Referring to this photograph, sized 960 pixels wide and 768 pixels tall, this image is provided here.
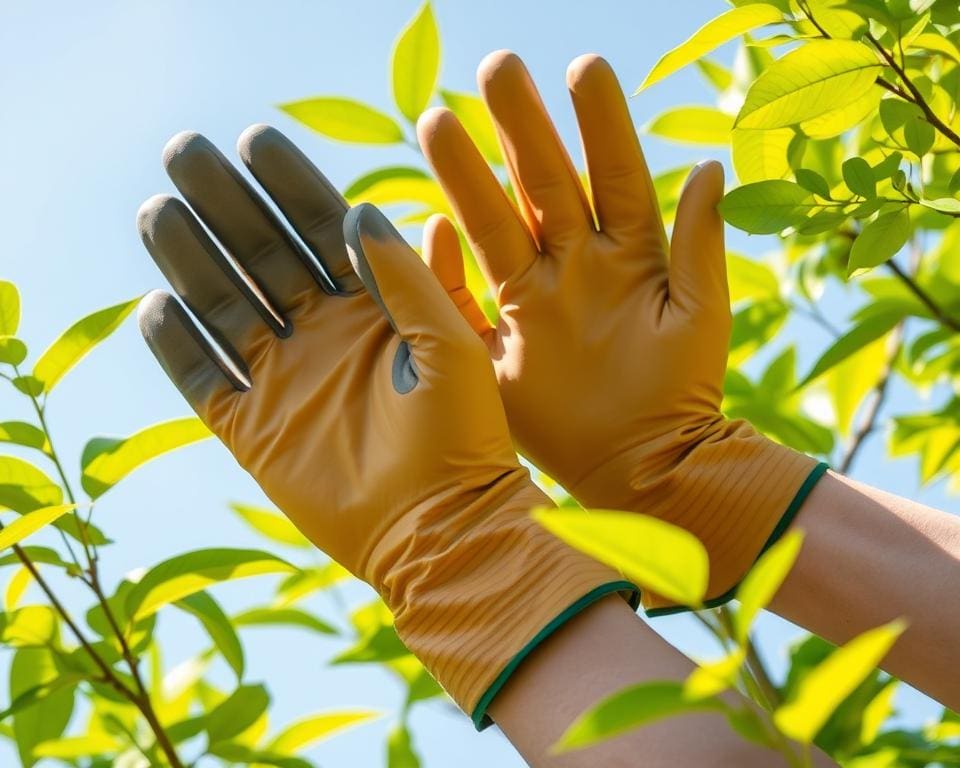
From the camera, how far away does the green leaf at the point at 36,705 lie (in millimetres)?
1413

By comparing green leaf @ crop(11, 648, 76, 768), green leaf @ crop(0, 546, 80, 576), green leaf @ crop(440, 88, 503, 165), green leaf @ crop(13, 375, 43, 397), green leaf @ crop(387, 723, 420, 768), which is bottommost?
green leaf @ crop(387, 723, 420, 768)

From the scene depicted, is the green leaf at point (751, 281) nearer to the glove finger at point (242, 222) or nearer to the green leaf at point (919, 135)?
the glove finger at point (242, 222)

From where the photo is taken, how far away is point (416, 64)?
5.24 feet

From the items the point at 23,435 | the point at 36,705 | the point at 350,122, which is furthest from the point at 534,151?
the point at 36,705

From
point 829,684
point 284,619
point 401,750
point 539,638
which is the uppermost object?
point 829,684

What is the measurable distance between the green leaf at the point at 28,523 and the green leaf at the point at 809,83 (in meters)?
0.76

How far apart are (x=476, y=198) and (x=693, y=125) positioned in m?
0.43

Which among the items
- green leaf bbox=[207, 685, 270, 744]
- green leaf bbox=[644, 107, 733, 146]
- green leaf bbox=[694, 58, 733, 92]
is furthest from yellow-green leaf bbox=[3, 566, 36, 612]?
green leaf bbox=[694, 58, 733, 92]

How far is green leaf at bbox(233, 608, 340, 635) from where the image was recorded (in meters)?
1.76

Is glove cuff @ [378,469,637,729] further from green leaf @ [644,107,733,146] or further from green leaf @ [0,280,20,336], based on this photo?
green leaf @ [644,107,733,146]

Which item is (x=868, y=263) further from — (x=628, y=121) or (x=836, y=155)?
(x=836, y=155)

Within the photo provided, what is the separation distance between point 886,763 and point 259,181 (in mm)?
1083

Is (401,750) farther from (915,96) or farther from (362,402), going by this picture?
(915,96)

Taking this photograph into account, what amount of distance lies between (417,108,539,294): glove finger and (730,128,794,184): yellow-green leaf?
1.08ft
